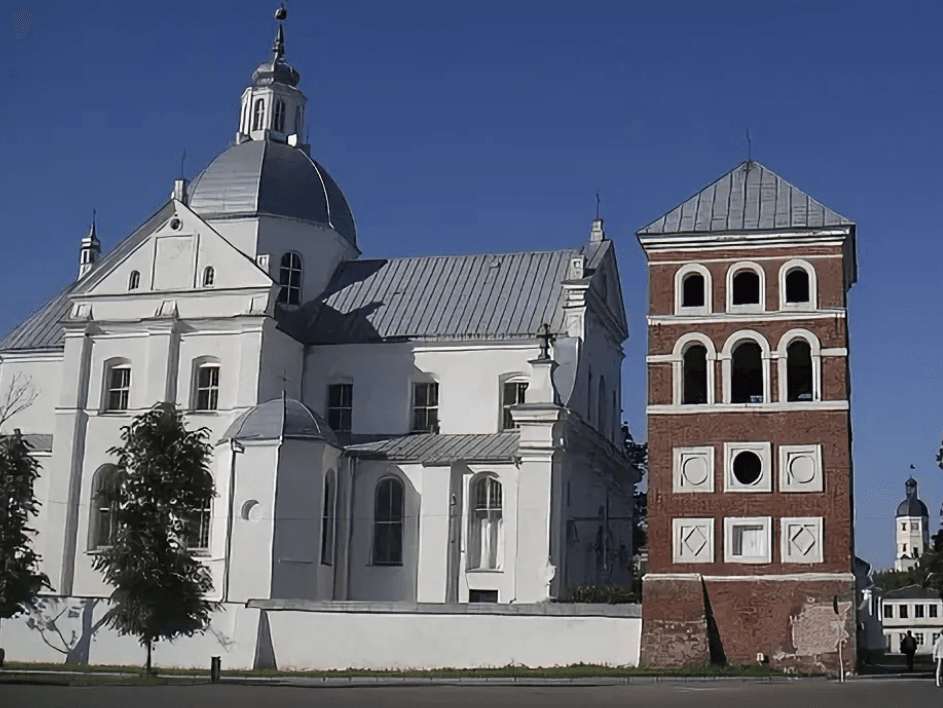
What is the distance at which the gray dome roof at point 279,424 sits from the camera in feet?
144

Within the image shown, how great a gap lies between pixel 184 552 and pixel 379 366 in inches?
551

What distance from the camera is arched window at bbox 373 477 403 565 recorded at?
4566 cm

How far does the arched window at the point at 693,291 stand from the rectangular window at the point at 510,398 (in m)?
10.6

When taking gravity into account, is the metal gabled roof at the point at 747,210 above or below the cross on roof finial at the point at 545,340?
above

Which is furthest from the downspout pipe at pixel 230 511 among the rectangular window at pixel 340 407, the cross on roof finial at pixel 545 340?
the cross on roof finial at pixel 545 340

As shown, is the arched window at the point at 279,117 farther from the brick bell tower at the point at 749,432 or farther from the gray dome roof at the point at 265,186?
the brick bell tower at the point at 749,432

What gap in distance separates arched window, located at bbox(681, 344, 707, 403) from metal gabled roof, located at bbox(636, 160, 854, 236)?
3.37 metres

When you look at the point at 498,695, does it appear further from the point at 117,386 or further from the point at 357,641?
the point at 117,386

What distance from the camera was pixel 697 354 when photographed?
125 feet

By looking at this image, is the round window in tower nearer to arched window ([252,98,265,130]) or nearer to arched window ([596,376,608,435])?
arched window ([596,376,608,435])

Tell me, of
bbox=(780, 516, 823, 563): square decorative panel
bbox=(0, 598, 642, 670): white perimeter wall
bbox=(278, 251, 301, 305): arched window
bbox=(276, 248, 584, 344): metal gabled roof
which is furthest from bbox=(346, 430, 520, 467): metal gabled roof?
bbox=(780, 516, 823, 563): square decorative panel

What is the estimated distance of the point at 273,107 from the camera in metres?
55.8

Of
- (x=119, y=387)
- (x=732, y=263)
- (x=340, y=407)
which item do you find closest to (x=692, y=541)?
(x=732, y=263)

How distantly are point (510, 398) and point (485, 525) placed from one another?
525 centimetres
